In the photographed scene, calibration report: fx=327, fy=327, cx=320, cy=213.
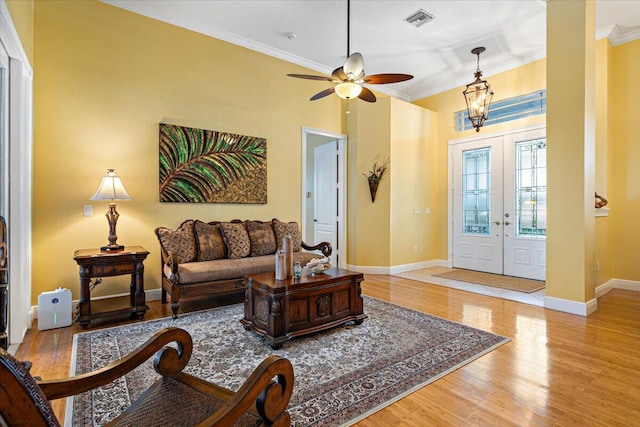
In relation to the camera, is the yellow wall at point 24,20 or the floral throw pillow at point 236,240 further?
the floral throw pillow at point 236,240

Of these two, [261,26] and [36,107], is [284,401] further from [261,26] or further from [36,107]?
[261,26]

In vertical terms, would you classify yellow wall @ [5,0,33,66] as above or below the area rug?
above

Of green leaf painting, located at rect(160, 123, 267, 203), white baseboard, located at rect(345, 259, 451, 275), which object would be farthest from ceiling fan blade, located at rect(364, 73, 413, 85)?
white baseboard, located at rect(345, 259, 451, 275)

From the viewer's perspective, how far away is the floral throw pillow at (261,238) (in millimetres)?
4703

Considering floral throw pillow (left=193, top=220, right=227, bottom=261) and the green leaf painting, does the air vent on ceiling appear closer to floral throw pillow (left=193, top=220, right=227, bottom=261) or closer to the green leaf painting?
the green leaf painting

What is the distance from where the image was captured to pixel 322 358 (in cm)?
262

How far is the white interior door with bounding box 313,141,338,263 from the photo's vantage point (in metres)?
6.46

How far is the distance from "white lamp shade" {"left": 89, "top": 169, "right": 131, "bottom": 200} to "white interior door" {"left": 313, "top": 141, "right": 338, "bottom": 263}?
374cm

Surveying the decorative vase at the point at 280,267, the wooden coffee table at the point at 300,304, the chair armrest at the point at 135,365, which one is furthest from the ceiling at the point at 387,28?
the chair armrest at the point at 135,365

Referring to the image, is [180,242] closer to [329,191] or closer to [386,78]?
[386,78]

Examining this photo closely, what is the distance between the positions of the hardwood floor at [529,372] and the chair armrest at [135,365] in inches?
42.7

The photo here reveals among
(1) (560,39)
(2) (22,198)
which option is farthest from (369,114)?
(2) (22,198)

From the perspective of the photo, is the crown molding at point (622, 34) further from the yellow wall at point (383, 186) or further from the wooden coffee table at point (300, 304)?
the wooden coffee table at point (300, 304)

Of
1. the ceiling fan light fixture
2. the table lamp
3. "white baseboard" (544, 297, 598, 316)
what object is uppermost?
the ceiling fan light fixture
